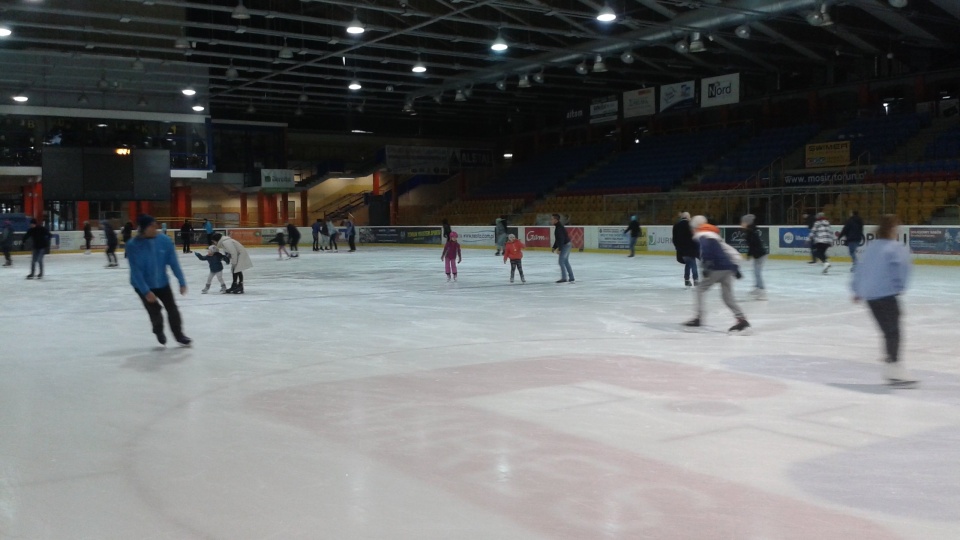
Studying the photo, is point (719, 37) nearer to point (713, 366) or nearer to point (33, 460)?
point (713, 366)

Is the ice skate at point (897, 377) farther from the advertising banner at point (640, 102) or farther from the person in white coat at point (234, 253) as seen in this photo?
the advertising banner at point (640, 102)

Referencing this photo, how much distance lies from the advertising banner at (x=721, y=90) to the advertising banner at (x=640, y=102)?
11.4ft

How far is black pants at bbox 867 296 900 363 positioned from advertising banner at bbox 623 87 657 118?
97.0ft

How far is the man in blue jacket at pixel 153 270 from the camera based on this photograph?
28.9 feet

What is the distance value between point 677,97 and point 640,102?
2149 mm

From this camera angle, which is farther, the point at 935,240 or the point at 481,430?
the point at 935,240

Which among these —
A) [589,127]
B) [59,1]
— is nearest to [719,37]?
[589,127]

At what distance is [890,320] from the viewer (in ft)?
22.0

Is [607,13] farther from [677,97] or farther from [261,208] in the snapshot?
[261,208]

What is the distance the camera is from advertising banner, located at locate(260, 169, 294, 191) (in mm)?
43906

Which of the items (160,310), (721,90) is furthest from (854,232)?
(160,310)

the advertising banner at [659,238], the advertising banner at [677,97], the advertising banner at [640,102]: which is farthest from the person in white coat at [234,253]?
the advertising banner at [640,102]

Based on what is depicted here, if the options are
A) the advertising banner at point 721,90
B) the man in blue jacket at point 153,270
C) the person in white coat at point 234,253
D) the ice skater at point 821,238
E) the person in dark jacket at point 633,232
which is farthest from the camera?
the advertising banner at point 721,90

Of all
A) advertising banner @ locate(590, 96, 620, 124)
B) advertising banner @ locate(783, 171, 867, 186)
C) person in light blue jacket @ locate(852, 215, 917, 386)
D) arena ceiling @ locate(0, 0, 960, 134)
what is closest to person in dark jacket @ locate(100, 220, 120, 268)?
arena ceiling @ locate(0, 0, 960, 134)
